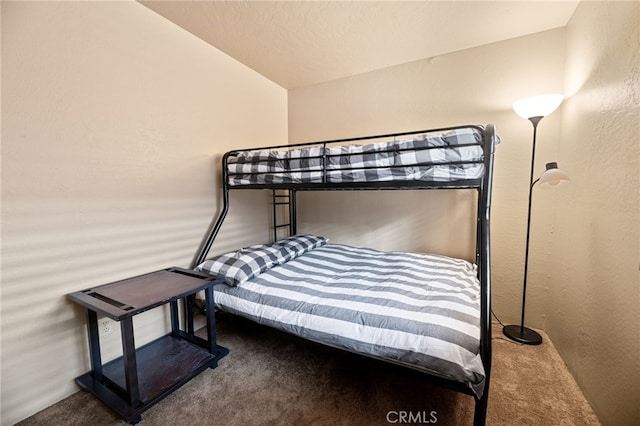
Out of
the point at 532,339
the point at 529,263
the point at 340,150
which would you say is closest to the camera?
the point at 340,150

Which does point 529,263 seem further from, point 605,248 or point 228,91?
point 228,91

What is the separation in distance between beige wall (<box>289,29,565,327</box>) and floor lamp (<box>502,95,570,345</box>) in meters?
0.13

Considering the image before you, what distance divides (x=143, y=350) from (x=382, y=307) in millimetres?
1661

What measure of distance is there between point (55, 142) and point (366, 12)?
2.06 meters

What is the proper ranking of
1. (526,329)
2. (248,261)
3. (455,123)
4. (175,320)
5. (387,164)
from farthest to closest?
(455,123), (526,329), (175,320), (248,261), (387,164)

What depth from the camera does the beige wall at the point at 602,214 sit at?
1162 mm

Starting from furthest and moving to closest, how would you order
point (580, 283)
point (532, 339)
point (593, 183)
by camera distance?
point (532, 339)
point (580, 283)
point (593, 183)

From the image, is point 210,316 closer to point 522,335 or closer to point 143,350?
point 143,350

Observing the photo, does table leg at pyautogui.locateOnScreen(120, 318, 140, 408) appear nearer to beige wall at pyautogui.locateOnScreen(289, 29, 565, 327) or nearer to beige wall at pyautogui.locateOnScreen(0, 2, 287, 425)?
beige wall at pyautogui.locateOnScreen(0, 2, 287, 425)

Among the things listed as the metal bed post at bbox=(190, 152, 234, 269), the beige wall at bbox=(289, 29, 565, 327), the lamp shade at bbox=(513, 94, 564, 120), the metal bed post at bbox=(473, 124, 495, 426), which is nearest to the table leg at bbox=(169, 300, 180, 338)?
the metal bed post at bbox=(190, 152, 234, 269)

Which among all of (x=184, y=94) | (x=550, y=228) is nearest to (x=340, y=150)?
(x=184, y=94)

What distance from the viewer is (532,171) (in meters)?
2.06

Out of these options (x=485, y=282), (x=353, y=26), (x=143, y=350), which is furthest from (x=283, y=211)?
(x=485, y=282)

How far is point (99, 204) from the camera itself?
1.65 m
